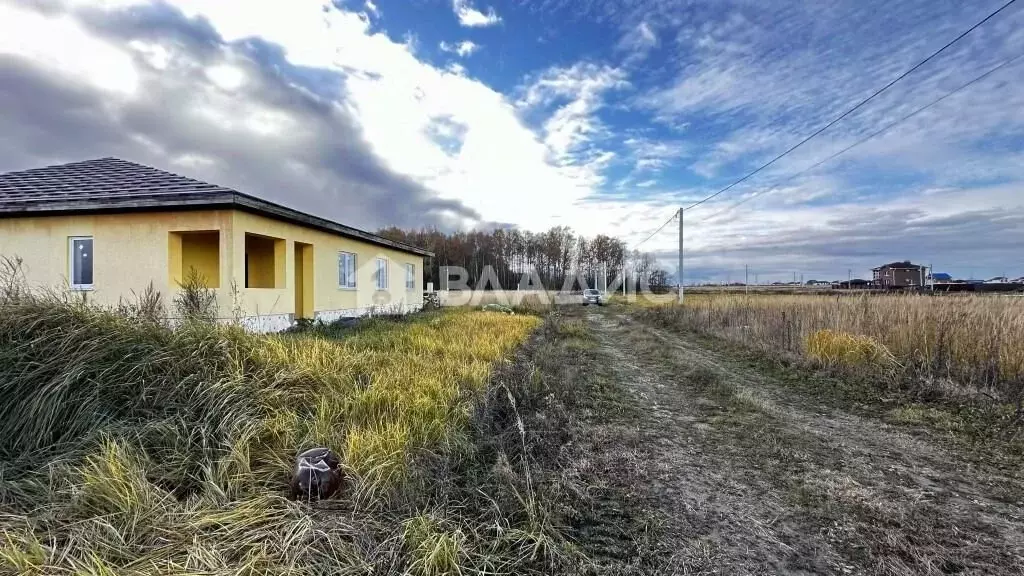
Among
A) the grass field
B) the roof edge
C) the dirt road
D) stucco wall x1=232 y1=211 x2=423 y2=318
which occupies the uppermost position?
the roof edge

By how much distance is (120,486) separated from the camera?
2.54 m

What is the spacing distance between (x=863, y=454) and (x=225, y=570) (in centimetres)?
480

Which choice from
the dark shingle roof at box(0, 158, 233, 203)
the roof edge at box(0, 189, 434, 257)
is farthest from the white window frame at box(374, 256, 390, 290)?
the dark shingle roof at box(0, 158, 233, 203)

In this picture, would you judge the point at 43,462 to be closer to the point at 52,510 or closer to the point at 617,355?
the point at 52,510

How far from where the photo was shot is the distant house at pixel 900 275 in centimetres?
4100

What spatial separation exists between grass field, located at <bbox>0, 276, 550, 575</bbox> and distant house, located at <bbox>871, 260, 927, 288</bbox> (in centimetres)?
5115

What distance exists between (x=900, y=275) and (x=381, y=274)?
51339 mm

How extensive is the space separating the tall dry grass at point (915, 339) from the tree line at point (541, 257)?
35.0 m

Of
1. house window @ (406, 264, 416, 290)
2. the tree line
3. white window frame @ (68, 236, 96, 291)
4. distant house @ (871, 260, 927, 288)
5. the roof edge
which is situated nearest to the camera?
the roof edge

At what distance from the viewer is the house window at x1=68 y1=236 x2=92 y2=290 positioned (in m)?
9.03

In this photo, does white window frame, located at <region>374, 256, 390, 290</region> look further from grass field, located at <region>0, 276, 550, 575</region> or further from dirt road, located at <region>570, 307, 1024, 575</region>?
dirt road, located at <region>570, 307, 1024, 575</region>

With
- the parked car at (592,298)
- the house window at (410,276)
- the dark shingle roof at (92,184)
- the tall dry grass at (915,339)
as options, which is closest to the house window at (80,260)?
the dark shingle roof at (92,184)

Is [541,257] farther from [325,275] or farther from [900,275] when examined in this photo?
[325,275]

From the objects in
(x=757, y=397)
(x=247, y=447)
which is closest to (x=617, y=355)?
(x=757, y=397)
